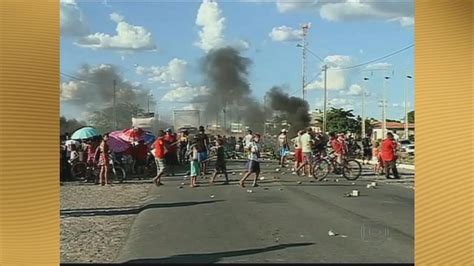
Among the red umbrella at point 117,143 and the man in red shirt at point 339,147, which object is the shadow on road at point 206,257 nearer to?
the man in red shirt at point 339,147

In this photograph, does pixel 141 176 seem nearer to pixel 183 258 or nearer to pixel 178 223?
pixel 178 223

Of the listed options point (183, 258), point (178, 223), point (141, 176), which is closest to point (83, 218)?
point (178, 223)

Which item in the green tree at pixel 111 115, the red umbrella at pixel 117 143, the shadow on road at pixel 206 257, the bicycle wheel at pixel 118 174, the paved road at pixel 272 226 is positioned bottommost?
the shadow on road at pixel 206 257

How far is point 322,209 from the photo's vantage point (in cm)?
1187

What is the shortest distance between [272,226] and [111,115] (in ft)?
20.9

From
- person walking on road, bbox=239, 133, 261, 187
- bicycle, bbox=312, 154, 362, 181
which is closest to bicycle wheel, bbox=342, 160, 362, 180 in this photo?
bicycle, bbox=312, 154, 362, 181

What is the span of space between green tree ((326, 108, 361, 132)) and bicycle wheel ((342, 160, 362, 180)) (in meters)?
6.68

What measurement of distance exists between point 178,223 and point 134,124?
31.8 ft

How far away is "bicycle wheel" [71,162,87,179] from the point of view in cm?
1942

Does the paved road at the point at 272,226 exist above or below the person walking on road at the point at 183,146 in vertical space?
below

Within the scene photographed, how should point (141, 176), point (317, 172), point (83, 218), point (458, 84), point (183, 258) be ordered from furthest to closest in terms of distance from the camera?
1. point (141, 176)
2. point (317, 172)
3. point (83, 218)
4. point (183, 258)
5. point (458, 84)

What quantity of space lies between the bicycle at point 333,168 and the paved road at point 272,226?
10.3ft

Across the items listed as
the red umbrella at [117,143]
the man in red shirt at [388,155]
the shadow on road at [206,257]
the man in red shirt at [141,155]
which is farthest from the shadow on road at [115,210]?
the man in red shirt at [141,155]

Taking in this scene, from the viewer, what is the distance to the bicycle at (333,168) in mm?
19092
